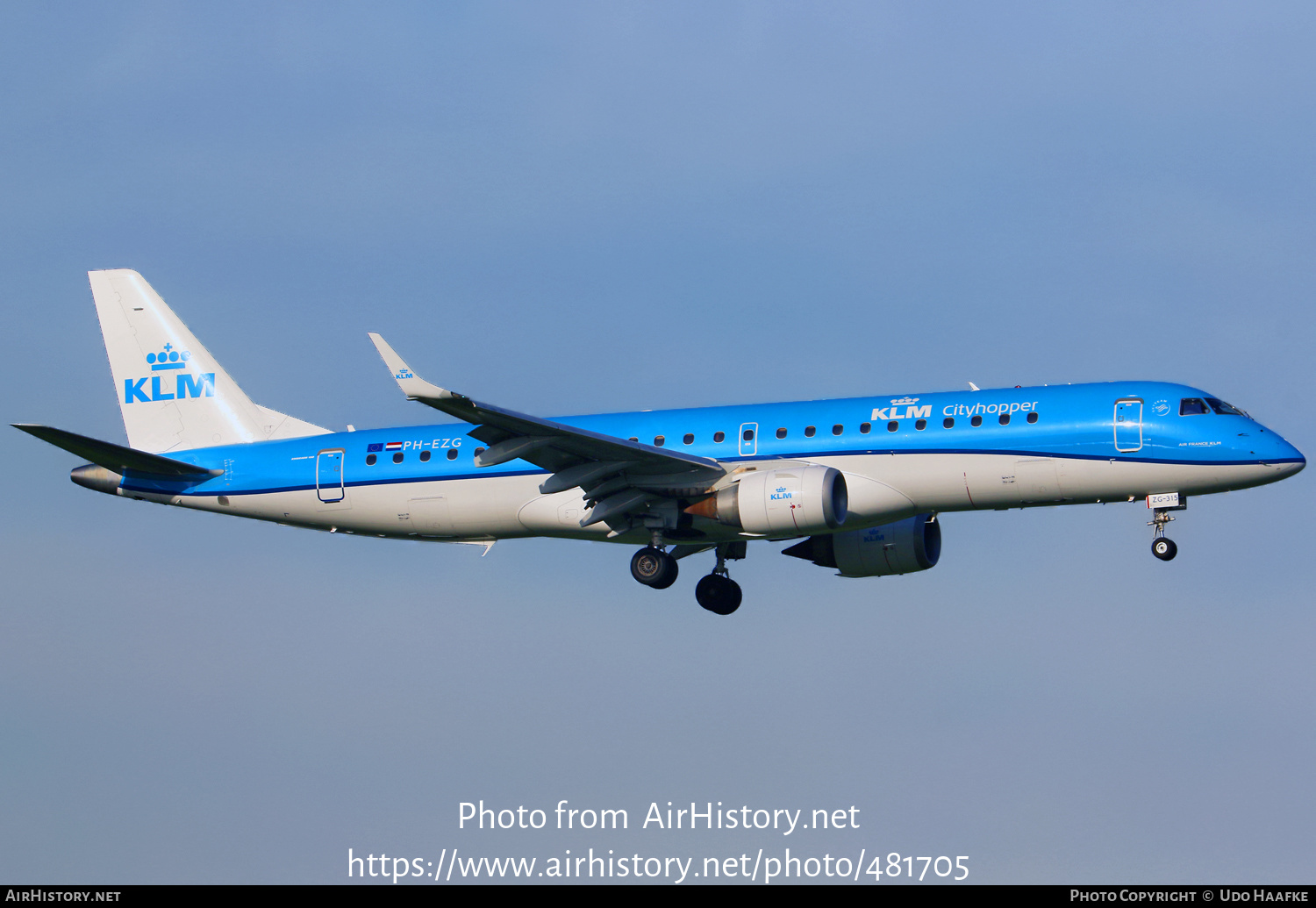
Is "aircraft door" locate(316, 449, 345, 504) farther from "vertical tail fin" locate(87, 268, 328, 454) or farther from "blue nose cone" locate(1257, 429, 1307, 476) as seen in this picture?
"blue nose cone" locate(1257, 429, 1307, 476)

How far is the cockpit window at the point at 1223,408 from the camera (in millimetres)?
38656

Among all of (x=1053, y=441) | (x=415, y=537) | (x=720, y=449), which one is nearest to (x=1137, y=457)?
(x=1053, y=441)

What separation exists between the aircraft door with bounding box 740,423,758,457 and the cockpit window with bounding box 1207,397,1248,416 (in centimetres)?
1054

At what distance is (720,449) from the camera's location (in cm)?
4119

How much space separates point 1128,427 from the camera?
38.5 metres

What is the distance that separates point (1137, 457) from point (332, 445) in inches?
812

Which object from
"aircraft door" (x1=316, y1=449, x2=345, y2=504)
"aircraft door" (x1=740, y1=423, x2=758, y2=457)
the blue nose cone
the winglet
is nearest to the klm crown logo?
"aircraft door" (x1=316, y1=449, x2=345, y2=504)

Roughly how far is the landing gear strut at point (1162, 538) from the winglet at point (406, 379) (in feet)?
53.8

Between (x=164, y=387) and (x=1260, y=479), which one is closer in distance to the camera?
(x=1260, y=479)

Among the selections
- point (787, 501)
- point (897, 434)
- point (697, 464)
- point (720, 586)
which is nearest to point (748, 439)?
point (697, 464)

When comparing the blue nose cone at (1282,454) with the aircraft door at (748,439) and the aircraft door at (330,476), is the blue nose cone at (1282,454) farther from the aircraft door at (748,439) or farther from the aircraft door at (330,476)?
the aircraft door at (330,476)

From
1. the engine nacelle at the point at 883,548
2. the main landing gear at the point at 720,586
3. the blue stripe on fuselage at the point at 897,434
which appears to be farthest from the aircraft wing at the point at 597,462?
the engine nacelle at the point at 883,548

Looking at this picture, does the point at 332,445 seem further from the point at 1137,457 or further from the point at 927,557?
the point at 1137,457

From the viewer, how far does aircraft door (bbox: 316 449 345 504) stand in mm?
44281
